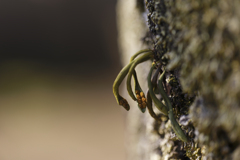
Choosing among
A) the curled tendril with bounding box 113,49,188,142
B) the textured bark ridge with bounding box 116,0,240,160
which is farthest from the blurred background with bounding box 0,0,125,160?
the textured bark ridge with bounding box 116,0,240,160

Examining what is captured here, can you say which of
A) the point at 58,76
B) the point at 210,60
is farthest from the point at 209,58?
the point at 58,76

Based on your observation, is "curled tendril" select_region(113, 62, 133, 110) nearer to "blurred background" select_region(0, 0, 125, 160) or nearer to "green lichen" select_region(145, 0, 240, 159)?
"green lichen" select_region(145, 0, 240, 159)

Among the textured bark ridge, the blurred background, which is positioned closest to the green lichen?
the textured bark ridge

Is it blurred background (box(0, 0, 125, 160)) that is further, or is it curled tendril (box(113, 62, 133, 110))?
blurred background (box(0, 0, 125, 160))

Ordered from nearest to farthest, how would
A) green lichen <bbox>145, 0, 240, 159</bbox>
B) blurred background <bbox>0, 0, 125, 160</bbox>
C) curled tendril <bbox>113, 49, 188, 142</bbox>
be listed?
green lichen <bbox>145, 0, 240, 159</bbox> < curled tendril <bbox>113, 49, 188, 142</bbox> < blurred background <bbox>0, 0, 125, 160</bbox>

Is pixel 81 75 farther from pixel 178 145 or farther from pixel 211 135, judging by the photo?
pixel 211 135

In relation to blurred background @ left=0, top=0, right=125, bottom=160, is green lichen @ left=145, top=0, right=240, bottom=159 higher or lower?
lower

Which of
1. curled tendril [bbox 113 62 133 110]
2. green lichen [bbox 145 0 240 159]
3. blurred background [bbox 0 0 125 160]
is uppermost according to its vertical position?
blurred background [bbox 0 0 125 160]

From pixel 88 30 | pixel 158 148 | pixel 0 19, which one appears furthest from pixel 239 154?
pixel 0 19

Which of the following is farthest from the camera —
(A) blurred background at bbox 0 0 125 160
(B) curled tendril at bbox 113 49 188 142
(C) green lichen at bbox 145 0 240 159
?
(A) blurred background at bbox 0 0 125 160
